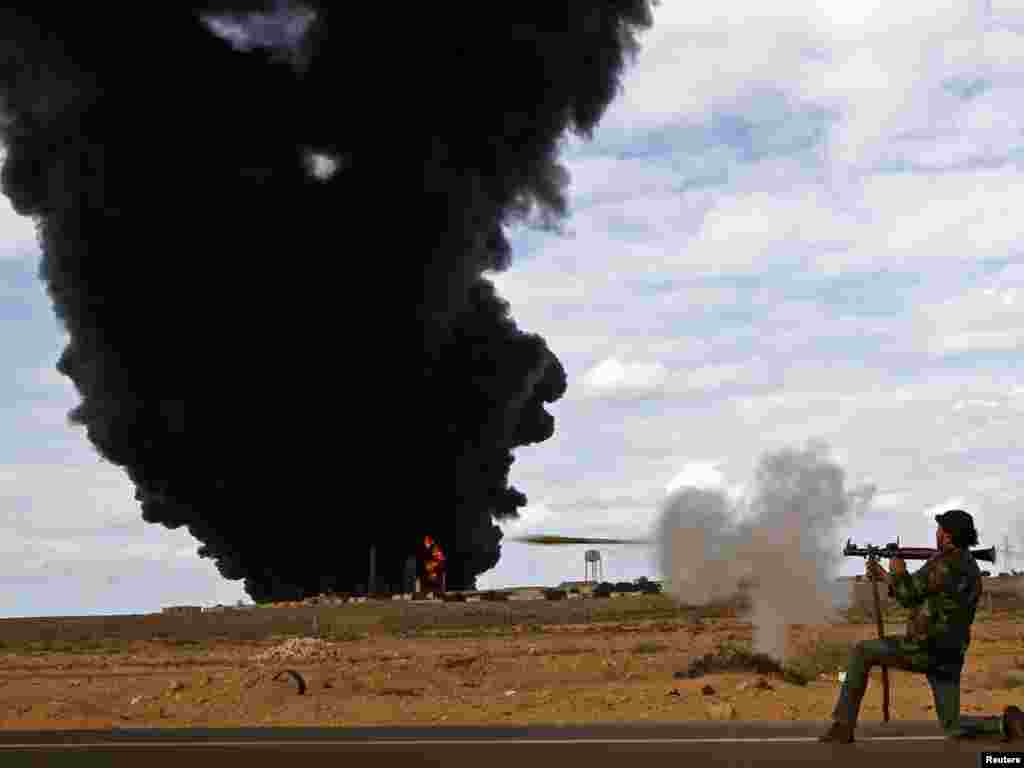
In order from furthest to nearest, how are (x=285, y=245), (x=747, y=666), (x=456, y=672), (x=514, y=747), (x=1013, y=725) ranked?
(x=285, y=245) → (x=456, y=672) → (x=747, y=666) → (x=514, y=747) → (x=1013, y=725)

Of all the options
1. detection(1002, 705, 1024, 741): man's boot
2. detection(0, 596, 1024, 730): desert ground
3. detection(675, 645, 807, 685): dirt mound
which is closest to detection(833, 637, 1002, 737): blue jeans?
detection(1002, 705, 1024, 741): man's boot

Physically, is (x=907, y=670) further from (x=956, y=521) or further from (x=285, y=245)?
(x=285, y=245)

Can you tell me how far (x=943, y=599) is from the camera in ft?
43.9

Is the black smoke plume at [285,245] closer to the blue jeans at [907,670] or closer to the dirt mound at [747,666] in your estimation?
the dirt mound at [747,666]

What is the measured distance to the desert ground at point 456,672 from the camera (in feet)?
81.7

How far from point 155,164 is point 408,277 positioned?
1315 centimetres

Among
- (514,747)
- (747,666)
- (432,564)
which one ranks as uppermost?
(432,564)

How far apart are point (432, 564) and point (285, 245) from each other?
17.3 metres

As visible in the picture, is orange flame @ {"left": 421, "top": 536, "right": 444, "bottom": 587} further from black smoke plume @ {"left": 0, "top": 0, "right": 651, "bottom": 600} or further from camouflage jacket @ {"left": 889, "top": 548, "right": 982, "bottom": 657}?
camouflage jacket @ {"left": 889, "top": 548, "right": 982, "bottom": 657}

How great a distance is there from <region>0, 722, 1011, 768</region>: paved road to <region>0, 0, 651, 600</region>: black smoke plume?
6027 centimetres

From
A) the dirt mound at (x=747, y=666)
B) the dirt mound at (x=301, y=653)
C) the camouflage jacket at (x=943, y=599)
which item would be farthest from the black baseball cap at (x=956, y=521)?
the dirt mound at (x=301, y=653)

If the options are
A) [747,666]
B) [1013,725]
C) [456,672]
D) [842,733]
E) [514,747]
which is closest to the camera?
[1013,725]

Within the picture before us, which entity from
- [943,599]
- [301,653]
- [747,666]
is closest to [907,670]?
[943,599]

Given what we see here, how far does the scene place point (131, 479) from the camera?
258 feet
